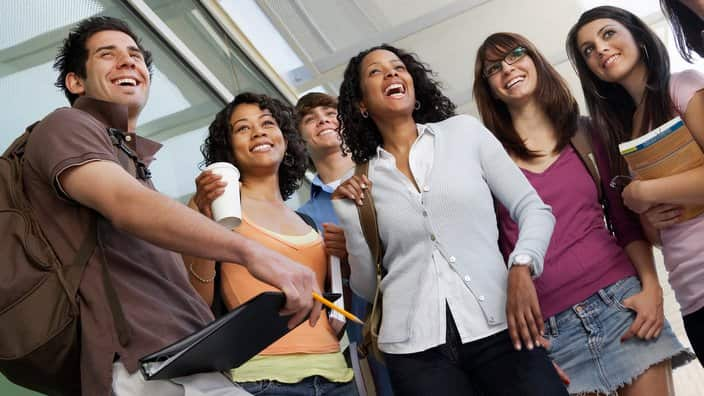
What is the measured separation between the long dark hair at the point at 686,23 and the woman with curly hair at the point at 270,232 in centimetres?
128

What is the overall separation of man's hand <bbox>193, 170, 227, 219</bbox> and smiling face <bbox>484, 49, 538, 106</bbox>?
1.06 metres

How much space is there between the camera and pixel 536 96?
2740 mm

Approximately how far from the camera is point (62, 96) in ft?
10.6

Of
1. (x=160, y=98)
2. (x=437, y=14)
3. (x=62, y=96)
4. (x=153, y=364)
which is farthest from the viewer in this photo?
(x=437, y=14)

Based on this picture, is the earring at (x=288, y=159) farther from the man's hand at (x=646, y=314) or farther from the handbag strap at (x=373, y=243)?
the man's hand at (x=646, y=314)

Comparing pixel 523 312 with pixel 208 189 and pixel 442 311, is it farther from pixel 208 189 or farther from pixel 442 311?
pixel 208 189

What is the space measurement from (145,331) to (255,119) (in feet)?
4.89

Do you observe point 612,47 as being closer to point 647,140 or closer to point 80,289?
point 647,140

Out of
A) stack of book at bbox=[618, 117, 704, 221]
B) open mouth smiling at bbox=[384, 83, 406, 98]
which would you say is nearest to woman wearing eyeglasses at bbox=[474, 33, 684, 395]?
stack of book at bbox=[618, 117, 704, 221]

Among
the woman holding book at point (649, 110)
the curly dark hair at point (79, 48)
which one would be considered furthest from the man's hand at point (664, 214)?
the curly dark hair at point (79, 48)

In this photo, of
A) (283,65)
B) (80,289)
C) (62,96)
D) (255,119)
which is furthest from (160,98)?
(80,289)

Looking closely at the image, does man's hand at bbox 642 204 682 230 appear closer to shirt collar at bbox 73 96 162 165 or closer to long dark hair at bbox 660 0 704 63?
long dark hair at bbox 660 0 704 63

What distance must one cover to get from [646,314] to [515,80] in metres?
0.93

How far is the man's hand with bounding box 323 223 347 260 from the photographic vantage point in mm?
2502
